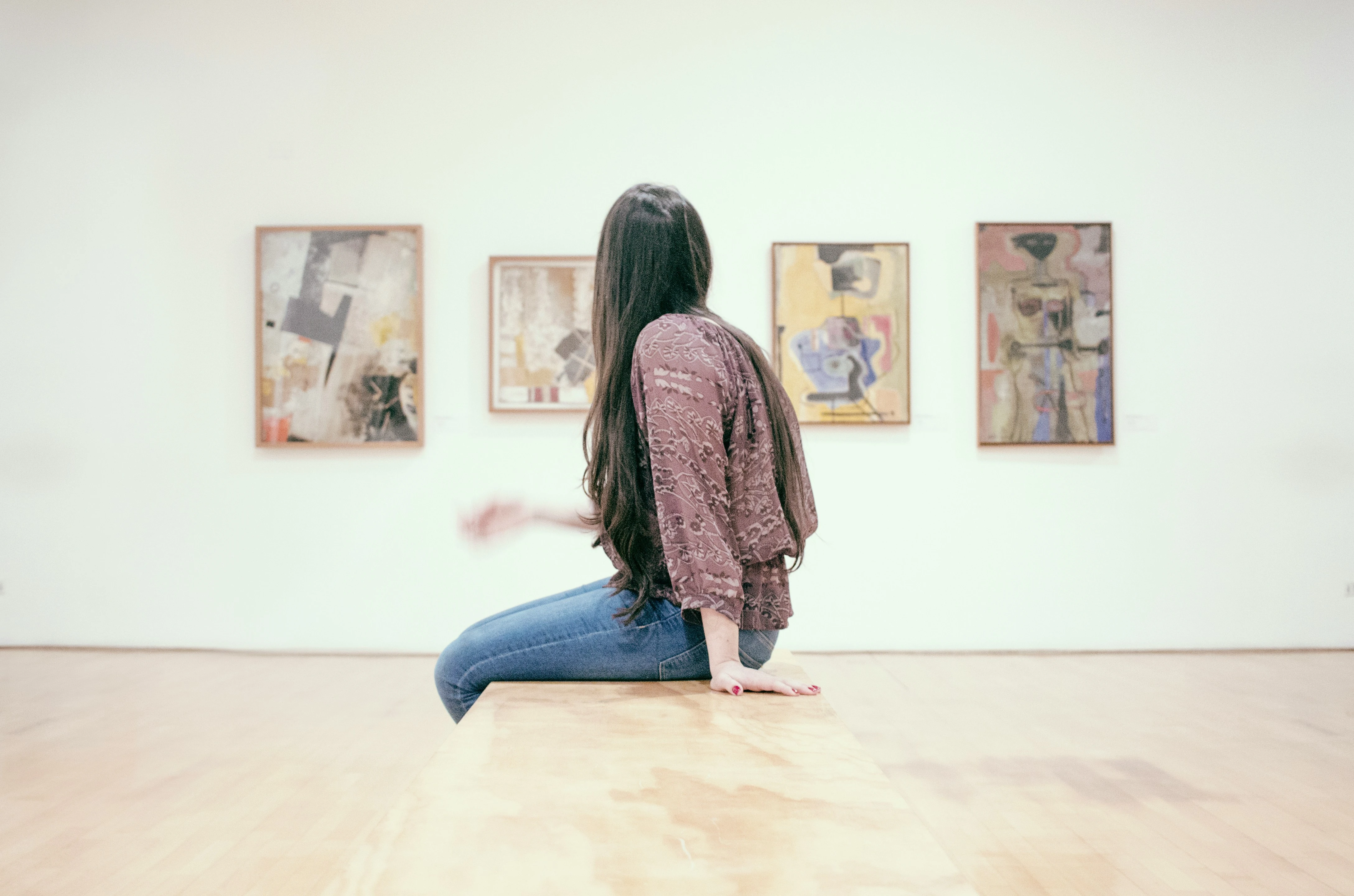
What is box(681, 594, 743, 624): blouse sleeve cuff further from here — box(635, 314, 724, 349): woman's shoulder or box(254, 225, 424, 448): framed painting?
box(254, 225, 424, 448): framed painting

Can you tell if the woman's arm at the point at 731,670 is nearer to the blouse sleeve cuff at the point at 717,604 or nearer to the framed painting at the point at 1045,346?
the blouse sleeve cuff at the point at 717,604

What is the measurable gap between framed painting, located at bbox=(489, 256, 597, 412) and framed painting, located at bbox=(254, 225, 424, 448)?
0.40 meters

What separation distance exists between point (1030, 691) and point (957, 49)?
319cm

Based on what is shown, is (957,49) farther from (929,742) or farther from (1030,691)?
(929,742)

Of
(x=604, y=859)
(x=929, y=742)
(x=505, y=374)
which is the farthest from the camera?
(x=505, y=374)

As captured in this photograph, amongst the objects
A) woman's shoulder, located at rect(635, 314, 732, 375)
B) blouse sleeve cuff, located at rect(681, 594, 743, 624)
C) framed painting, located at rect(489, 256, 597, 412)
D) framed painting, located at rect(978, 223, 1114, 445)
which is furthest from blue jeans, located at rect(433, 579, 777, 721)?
framed painting, located at rect(978, 223, 1114, 445)

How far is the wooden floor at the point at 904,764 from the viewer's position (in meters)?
1.91

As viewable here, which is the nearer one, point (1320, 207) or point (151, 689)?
point (151, 689)

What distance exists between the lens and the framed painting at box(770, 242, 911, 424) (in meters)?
4.27

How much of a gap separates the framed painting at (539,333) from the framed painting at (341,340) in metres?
0.40

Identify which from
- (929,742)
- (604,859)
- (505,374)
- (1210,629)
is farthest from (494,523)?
(1210,629)

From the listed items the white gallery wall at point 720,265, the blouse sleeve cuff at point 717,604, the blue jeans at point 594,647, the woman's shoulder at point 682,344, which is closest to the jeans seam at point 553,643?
the blue jeans at point 594,647

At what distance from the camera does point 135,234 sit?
4.39 metres

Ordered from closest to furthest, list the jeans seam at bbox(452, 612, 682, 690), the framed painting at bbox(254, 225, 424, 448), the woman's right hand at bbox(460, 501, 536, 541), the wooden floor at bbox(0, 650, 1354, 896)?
the jeans seam at bbox(452, 612, 682, 690), the woman's right hand at bbox(460, 501, 536, 541), the wooden floor at bbox(0, 650, 1354, 896), the framed painting at bbox(254, 225, 424, 448)
